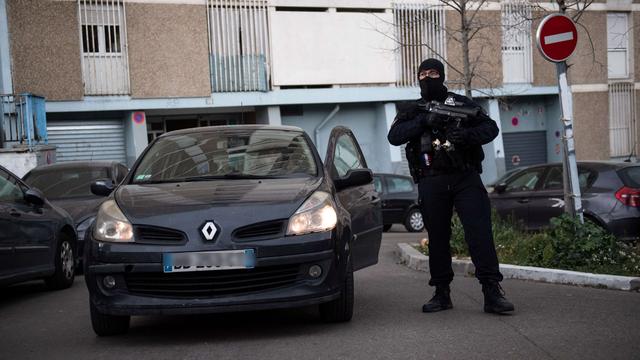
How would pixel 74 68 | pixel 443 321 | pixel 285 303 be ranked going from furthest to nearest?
pixel 74 68, pixel 443 321, pixel 285 303

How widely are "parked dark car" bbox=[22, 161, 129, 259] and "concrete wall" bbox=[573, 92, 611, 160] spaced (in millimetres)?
20045

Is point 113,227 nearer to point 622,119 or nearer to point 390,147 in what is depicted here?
point 390,147

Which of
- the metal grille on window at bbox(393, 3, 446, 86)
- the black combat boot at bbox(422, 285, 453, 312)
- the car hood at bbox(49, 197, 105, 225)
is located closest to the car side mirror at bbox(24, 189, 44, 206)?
the car hood at bbox(49, 197, 105, 225)

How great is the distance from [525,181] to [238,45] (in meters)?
13.2

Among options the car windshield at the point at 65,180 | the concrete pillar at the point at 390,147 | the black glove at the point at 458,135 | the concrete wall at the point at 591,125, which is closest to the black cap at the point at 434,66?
the black glove at the point at 458,135

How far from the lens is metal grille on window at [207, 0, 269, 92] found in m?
23.4

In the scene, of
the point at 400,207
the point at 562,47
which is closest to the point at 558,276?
the point at 562,47

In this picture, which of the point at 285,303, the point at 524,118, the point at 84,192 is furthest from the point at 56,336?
the point at 524,118

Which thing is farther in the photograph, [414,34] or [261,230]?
[414,34]

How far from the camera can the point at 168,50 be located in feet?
75.1

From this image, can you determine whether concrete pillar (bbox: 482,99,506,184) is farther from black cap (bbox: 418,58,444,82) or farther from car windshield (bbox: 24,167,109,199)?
black cap (bbox: 418,58,444,82)

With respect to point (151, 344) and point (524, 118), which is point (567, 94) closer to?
point (151, 344)

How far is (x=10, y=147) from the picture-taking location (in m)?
16.9

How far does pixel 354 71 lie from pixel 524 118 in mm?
7270
